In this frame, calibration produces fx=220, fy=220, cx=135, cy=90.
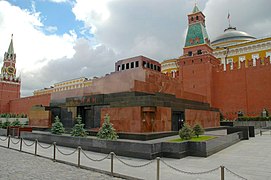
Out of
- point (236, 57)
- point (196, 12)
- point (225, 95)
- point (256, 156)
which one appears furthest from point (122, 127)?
point (236, 57)

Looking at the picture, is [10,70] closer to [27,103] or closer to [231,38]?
[27,103]

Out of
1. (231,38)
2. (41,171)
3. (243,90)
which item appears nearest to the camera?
(41,171)

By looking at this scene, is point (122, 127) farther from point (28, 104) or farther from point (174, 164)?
point (28, 104)

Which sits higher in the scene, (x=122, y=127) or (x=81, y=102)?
(x=81, y=102)

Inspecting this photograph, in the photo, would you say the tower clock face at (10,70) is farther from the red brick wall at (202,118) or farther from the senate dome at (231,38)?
the red brick wall at (202,118)

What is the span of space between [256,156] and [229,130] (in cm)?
586

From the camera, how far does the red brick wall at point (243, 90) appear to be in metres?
25.5

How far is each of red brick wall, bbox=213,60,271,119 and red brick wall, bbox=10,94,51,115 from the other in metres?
26.4

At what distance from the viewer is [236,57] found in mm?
37438

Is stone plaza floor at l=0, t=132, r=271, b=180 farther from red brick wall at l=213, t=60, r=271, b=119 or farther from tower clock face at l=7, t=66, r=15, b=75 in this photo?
tower clock face at l=7, t=66, r=15, b=75

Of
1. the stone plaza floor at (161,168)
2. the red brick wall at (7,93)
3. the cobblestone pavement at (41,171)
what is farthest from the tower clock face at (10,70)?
the cobblestone pavement at (41,171)

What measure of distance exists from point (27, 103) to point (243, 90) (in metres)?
37.2

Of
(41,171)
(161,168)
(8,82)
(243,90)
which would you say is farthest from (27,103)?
(161,168)

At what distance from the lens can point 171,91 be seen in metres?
14.8
